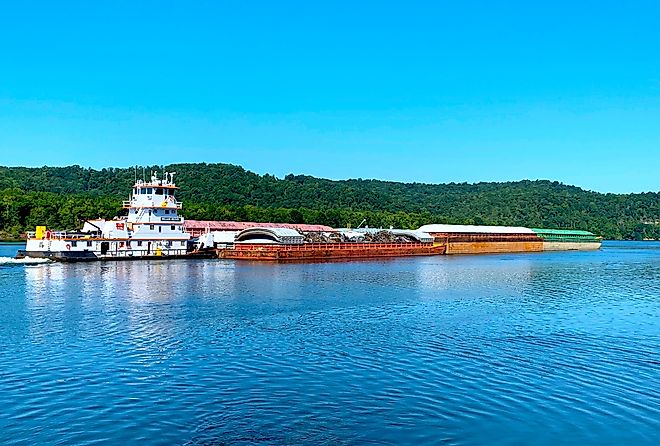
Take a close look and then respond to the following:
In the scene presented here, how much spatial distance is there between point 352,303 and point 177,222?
41.7 metres

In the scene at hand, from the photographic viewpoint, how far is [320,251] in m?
82.7

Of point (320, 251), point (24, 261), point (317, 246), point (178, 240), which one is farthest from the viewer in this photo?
point (317, 246)

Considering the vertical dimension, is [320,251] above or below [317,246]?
below

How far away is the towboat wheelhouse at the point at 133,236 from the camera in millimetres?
66125

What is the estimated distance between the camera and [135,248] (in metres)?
71.1

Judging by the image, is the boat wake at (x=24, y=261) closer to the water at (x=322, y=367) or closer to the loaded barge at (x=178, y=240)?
the loaded barge at (x=178, y=240)

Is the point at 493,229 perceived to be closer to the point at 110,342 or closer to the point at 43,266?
the point at 43,266

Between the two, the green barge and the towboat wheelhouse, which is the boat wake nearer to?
the towboat wheelhouse

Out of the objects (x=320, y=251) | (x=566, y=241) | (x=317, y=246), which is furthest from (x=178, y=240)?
(x=566, y=241)

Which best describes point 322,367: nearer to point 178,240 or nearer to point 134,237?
point 134,237

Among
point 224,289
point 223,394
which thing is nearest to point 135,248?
point 224,289

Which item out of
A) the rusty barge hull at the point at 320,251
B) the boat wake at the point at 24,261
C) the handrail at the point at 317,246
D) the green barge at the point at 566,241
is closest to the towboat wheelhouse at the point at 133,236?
the boat wake at the point at 24,261

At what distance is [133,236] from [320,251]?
23.3 metres

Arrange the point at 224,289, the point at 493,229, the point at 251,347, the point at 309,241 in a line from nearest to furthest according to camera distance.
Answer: the point at 251,347 < the point at 224,289 < the point at 309,241 < the point at 493,229
